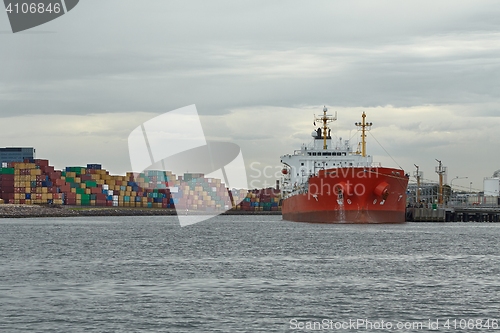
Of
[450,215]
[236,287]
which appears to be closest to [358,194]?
[236,287]

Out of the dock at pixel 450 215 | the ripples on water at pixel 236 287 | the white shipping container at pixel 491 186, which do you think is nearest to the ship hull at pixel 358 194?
the ripples on water at pixel 236 287

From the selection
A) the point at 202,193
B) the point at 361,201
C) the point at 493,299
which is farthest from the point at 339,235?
the point at 202,193

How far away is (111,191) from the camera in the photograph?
169250mm

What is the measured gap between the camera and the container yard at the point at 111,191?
5940 inches

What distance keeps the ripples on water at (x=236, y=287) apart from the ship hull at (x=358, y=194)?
1729 centimetres

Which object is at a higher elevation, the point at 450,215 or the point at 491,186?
the point at 491,186

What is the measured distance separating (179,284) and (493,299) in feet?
32.3

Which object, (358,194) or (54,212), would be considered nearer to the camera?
(358,194)

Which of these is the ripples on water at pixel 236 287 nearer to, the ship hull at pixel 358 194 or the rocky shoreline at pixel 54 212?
the ship hull at pixel 358 194

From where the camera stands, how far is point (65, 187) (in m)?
156

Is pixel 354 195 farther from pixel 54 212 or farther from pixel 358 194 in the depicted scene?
pixel 54 212

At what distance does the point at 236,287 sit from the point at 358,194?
115 feet

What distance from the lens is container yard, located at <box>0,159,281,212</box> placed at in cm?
15088

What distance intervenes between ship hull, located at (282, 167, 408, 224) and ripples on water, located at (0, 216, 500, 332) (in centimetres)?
1729
